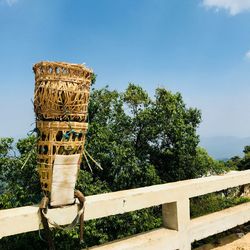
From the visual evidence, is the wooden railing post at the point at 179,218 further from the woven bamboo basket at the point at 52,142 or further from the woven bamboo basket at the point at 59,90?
the woven bamboo basket at the point at 59,90

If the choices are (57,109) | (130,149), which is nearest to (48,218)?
(57,109)

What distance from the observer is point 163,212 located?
3150mm

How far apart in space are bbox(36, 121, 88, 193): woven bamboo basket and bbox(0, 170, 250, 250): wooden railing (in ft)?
0.81

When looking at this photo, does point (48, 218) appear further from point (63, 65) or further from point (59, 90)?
point (63, 65)

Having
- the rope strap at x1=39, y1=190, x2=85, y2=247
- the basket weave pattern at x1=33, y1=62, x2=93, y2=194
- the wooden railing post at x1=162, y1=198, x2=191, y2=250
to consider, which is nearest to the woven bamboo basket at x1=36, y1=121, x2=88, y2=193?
the basket weave pattern at x1=33, y1=62, x2=93, y2=194

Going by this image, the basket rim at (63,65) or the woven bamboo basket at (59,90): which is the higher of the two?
the basket rim at (63,65)

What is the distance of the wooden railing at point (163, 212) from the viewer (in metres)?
2.27

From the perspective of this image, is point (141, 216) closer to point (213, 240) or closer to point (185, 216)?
point (213, 240)

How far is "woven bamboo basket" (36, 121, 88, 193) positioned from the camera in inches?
89.3

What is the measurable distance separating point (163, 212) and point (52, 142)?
141 centimetres

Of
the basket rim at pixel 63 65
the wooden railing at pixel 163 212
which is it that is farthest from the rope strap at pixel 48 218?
the basket rim at pixel 63 65

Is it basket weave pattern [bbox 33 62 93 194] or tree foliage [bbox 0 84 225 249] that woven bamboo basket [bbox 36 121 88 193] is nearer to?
basket weave pattern [bbox 33 62 93 194]

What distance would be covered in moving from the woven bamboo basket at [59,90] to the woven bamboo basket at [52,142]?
0.06 m

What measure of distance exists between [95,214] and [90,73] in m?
1.03
